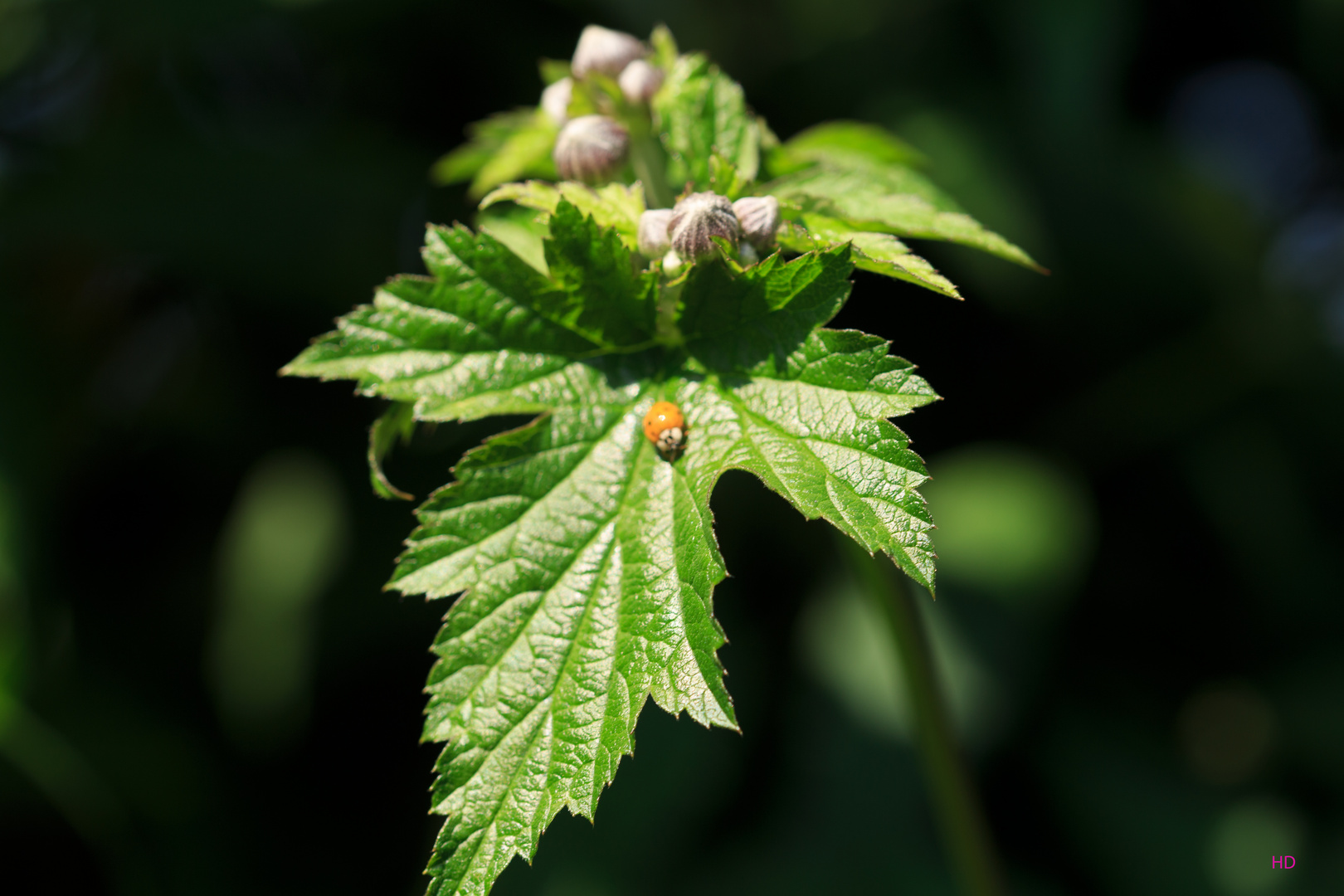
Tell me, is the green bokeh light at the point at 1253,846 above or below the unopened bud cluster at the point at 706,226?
below

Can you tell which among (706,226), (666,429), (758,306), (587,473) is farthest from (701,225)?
(587,473)

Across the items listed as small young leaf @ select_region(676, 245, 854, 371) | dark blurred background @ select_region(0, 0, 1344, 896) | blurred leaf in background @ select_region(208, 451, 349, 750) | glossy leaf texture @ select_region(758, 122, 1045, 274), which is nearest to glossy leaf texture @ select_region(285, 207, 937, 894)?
small young leaf @ select_region(676, 245, 854, 371)

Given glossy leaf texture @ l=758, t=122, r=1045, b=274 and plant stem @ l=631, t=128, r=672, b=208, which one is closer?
glossy leaf texture @ l=758, t=122, r=1045, b=274

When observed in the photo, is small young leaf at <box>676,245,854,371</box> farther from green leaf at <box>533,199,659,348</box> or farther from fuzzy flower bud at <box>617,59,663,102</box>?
fuzzy flower bud at <box>617,59,663,102</box>

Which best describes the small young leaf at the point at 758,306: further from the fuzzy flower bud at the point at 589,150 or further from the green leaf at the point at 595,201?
the fuzzy flower bud at the point at 589,150

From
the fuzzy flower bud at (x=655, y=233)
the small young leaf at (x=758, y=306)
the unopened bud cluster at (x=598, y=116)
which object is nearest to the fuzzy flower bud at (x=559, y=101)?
the unopened bud cluster at (x=598, y=116)

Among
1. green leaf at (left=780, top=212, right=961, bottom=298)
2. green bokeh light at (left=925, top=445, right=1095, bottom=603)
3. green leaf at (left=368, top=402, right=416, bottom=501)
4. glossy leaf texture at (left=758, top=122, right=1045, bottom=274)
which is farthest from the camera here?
green bokeh light at (left=925, top=445, right=1095, bottom=603)
